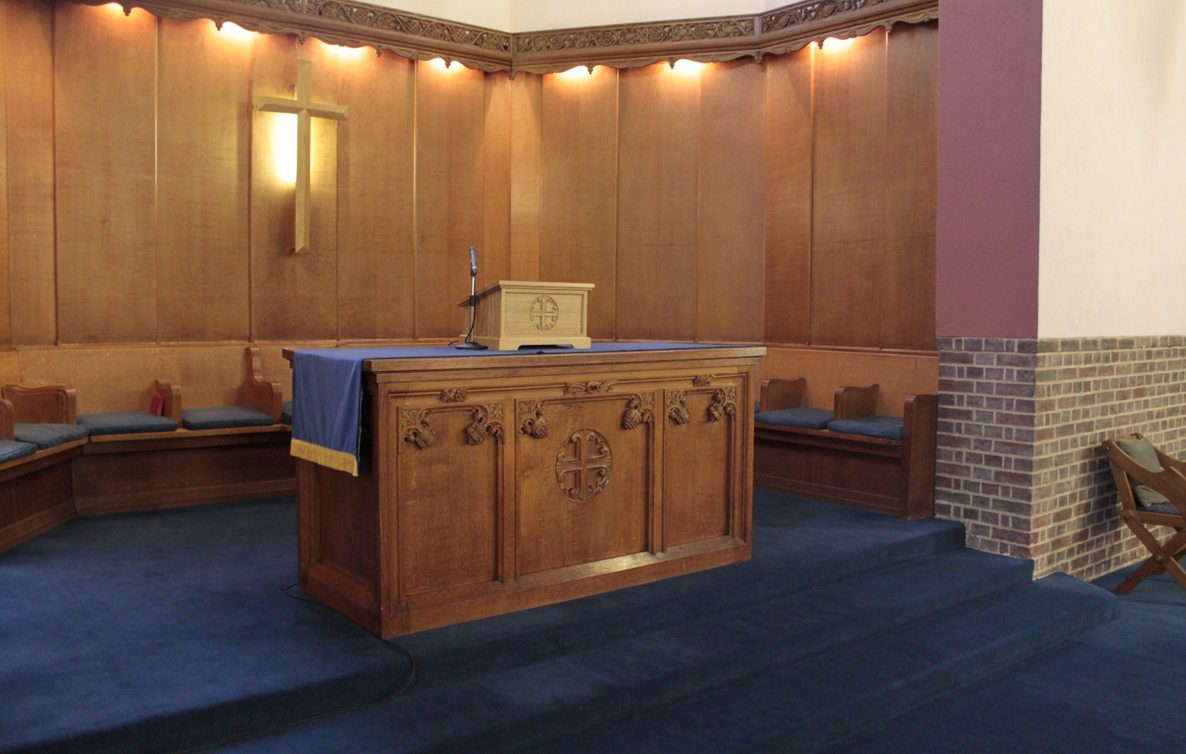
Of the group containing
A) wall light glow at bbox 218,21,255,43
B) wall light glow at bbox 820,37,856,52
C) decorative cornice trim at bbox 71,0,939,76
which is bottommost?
wall light glow at bbox 218,21,255,43

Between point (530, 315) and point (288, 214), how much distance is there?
10.6 ft

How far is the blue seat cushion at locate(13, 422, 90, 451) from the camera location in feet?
15.3

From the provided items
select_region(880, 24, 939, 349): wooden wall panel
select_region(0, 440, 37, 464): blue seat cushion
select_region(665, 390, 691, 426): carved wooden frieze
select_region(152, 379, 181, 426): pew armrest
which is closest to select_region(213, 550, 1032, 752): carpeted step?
select_region(665, 390, 691, 426): carved wooden frieze

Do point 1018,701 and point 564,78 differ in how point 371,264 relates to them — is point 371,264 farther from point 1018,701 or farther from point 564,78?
point 1018,701

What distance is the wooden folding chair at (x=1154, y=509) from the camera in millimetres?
4855

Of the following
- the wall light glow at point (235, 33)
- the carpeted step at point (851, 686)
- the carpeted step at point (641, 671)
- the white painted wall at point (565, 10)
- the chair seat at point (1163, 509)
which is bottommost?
the carpeted step at point (851, 686)

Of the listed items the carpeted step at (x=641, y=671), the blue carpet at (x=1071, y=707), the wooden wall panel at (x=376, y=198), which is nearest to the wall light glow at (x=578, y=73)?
the wooden wall panel at (x=376, y=198)

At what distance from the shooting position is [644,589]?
12.9 feet

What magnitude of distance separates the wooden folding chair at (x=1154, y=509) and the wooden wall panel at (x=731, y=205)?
2.63 metres

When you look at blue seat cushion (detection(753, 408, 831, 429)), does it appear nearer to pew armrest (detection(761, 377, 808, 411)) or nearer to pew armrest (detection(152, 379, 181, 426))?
pew armrest (detection(761, 377, 808, 411))

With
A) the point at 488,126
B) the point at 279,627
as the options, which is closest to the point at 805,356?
the point at 488,126

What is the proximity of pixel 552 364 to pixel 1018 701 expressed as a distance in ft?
7.64

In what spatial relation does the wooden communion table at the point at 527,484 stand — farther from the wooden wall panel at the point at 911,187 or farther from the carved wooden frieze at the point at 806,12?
the carved wooden frieze at the point at 806,12

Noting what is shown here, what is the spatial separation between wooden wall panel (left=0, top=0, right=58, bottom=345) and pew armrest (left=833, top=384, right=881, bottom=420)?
4974 mm
